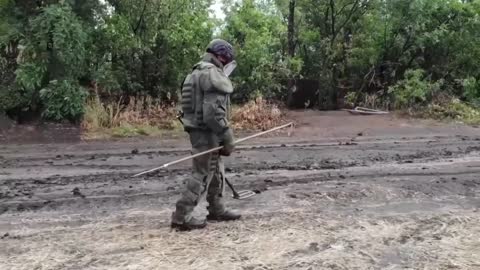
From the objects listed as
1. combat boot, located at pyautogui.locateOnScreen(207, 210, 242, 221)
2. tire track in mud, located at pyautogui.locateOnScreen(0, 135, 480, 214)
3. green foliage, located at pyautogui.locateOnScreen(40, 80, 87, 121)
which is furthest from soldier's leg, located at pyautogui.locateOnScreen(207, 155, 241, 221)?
green foliage, located at pyautogui.locateOnScreen(40, 80, 87, 121)

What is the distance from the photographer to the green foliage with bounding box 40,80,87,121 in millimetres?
14203

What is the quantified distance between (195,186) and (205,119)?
0.73m

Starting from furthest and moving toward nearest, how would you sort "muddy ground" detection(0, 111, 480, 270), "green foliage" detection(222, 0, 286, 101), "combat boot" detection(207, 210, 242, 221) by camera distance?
"green foliage" detection(222, 0, 286, 101) < "combat boot" detection(207, 210, 242, 221) < "muddy ground" detection(0, 111, 480, 270)

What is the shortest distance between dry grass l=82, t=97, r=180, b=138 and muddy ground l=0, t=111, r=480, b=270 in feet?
4.73

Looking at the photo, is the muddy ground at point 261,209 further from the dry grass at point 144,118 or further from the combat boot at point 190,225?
the dry grass at point 144,118

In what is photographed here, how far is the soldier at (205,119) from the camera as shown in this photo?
5.84m

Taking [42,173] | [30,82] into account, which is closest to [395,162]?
[42,173]

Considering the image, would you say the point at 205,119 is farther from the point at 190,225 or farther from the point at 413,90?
the point at 413,90

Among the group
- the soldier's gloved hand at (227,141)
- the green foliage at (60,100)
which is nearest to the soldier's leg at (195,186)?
the soldier's gloved hand at (227,141)

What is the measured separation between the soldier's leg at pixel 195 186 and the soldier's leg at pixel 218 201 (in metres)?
0.29

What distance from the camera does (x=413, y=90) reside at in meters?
18.2

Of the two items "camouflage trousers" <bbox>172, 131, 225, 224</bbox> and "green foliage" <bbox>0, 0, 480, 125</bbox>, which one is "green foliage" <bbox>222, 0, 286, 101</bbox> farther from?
"camouflage trousers" <bbox>172, 131, 225, 224</bbox>

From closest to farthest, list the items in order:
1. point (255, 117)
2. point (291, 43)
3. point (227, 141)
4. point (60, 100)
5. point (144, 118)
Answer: point (227, 141) < point (60, 100) < point (144, 118) < point (255, 117) < point (291, 43)

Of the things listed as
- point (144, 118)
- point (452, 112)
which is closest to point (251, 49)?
point (144, 118)
